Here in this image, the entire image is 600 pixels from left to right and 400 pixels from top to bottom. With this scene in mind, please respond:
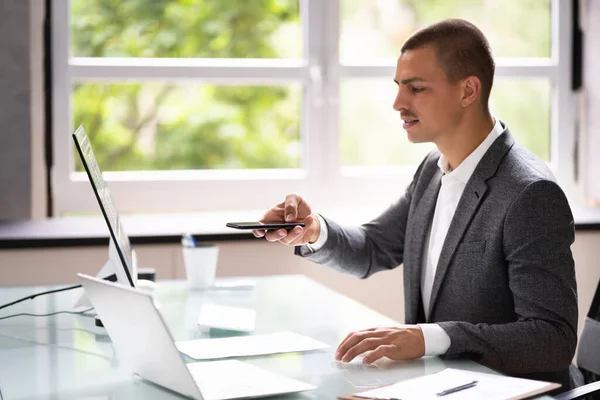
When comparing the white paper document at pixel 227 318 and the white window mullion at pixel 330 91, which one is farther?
the white window mullion at pixel 330 91

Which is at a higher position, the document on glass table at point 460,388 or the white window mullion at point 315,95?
the white window mullion at point 315,95

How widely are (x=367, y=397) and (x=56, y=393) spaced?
0.49 meters

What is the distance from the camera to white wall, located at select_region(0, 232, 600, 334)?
9.28 feet

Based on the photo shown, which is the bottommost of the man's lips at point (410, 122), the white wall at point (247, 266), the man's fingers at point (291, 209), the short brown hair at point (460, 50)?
the white wall at point (247, 266)

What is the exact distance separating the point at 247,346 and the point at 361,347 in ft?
0.83

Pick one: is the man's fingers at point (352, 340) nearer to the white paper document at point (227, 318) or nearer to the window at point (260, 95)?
the white paper document at point (227, 318)

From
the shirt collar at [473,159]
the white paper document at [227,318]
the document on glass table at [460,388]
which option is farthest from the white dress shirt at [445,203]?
the document on glass table at [460,388]

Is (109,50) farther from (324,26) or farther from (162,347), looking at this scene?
(162,347)

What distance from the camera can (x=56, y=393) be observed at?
135 cm

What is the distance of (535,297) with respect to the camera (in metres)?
1.68

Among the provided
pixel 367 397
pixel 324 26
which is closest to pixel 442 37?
pixel 367 397

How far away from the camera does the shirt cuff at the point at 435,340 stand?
152cm

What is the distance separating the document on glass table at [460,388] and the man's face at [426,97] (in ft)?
2.60

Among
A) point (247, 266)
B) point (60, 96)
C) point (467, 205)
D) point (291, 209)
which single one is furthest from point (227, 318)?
point (60, 96)
